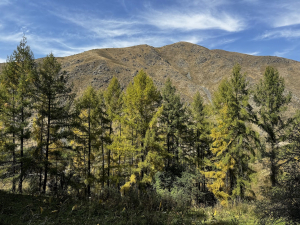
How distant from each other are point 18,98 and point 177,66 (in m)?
138

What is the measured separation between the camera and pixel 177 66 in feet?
466

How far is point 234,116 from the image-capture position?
16297mm

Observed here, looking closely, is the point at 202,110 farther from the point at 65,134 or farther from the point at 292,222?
the point at 292,222

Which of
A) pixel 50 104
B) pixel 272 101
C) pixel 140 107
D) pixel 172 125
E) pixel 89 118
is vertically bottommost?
pixel 172 125

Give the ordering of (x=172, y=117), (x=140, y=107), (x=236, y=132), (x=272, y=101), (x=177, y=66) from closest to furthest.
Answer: (x=140, y=107) < (x=236, y=132) < (x=272, y=101) < (x=172, y=117) < (x=177, y=66)

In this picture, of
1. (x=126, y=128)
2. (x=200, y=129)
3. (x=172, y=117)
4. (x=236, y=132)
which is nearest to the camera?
(x=236, y=132)

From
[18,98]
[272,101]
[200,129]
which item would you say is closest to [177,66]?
[200,129]

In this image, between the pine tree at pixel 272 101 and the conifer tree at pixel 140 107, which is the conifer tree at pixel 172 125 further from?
the pine tree at pixel 272 101

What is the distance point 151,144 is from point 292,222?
10337 millimetres

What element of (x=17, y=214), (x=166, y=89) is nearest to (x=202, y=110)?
(x=166, y=89)

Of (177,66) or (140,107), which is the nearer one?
(140,107)

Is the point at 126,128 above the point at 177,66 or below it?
below

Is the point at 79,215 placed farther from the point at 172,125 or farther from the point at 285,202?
the point at 172,125

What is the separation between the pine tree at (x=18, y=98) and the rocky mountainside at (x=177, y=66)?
62.8m
